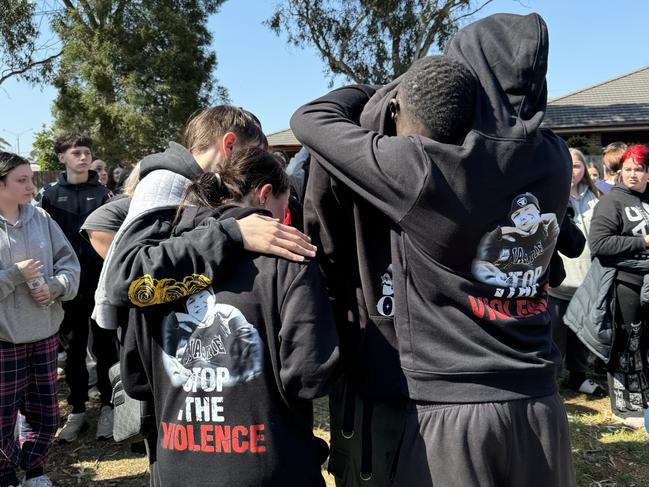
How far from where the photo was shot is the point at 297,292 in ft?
5.19

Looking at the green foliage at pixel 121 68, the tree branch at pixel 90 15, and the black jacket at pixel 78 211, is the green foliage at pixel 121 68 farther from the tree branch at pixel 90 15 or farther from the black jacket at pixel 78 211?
the black jacket at pixel 78 211

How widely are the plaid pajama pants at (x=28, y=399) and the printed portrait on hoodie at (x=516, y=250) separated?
2.96 meters

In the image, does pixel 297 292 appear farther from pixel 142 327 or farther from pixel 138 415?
pixel 138 415

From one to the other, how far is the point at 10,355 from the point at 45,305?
1.13ft

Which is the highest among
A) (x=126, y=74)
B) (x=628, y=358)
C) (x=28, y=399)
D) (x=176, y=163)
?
(x=126, y=74)

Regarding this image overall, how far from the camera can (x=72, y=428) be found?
430 centimetres

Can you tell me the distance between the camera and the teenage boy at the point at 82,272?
175 inches

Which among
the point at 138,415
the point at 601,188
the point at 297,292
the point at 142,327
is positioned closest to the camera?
the point at 297,292

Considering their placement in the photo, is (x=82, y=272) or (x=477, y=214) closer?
(x=477, y=214)

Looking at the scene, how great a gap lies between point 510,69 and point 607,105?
71.7 feet

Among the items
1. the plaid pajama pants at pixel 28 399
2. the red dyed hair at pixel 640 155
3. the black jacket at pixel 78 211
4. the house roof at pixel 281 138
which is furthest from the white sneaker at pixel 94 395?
the house roof at pixel 281 138

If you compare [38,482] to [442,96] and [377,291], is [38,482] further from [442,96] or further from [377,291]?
[442,96]

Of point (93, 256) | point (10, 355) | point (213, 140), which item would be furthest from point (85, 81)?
point (213, 140)

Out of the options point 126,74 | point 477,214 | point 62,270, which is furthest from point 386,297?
point 126,74
